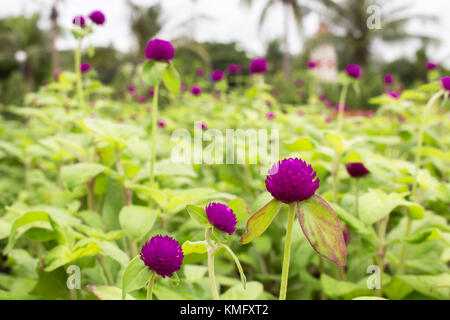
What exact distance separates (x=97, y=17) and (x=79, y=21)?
0.07m

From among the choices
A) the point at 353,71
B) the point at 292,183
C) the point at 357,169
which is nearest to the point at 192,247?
the point at 292,183

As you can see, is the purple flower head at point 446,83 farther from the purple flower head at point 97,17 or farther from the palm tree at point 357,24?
the palm tree at point 357,24

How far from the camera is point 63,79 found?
206 centimetres

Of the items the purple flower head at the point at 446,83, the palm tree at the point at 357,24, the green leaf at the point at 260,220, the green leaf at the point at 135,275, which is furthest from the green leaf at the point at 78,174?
the palm tree at the point at 357,24

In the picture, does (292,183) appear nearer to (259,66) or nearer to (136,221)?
(136,221)

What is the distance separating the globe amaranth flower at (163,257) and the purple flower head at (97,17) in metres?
1.09

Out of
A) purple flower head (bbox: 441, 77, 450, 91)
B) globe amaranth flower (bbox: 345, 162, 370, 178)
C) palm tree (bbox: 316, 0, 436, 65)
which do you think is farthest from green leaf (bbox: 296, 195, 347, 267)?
palm tree (bbox: 316, 0, 436, 65)

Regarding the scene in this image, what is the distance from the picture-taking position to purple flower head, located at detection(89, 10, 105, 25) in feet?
4.55

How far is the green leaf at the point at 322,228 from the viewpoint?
54cm

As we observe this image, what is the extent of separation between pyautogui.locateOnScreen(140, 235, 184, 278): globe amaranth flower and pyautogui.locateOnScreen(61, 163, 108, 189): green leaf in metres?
0.44

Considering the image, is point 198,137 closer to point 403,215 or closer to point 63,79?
point 63,79

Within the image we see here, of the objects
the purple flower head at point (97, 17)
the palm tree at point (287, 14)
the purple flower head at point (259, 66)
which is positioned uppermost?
the palm tree at point (287, 14)

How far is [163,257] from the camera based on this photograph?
58 centimetres
